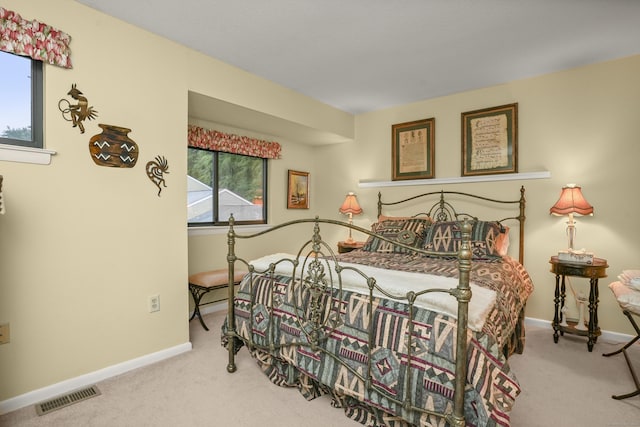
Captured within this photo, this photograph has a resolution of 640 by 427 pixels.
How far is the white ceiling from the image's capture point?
2145mm

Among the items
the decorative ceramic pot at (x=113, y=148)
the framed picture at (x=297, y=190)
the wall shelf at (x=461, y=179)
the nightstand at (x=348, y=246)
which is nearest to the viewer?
the decorative ceramic pot at (x=113, y=148)

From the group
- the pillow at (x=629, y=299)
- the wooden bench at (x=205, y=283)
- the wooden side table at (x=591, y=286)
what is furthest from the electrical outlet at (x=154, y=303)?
the wooden side table at (x=591, y=286)

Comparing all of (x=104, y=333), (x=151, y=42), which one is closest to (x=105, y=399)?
(x=104, y=333)

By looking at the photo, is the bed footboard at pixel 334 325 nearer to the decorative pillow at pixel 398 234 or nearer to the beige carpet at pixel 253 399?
the beige carpet at pixel 253 399

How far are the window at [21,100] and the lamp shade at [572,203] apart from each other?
153 inches

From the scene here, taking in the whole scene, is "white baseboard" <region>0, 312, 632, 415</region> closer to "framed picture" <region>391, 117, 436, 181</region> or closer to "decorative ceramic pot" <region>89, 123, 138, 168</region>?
"decorative ceramic pot" <region>89, 123, 138, 168</region>

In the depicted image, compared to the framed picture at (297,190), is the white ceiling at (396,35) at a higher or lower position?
higher

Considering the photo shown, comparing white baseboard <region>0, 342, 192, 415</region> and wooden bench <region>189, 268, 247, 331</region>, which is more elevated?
wooden bench <region>189, 268, 247, 331</region>

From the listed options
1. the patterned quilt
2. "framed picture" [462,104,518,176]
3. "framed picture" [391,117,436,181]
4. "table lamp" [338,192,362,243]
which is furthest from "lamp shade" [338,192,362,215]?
the patterned quilt

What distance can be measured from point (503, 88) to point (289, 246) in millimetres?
3179

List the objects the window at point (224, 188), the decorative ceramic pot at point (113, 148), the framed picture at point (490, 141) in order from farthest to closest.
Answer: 1. the window at point (224, 188)
2. the framed picture at point (490, 141)
3. the decorative ceramic pot at point (113, 148)

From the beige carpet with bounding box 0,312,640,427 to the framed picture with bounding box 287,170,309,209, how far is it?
2456mm

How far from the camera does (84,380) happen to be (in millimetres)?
2105

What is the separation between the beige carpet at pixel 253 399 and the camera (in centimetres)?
176
